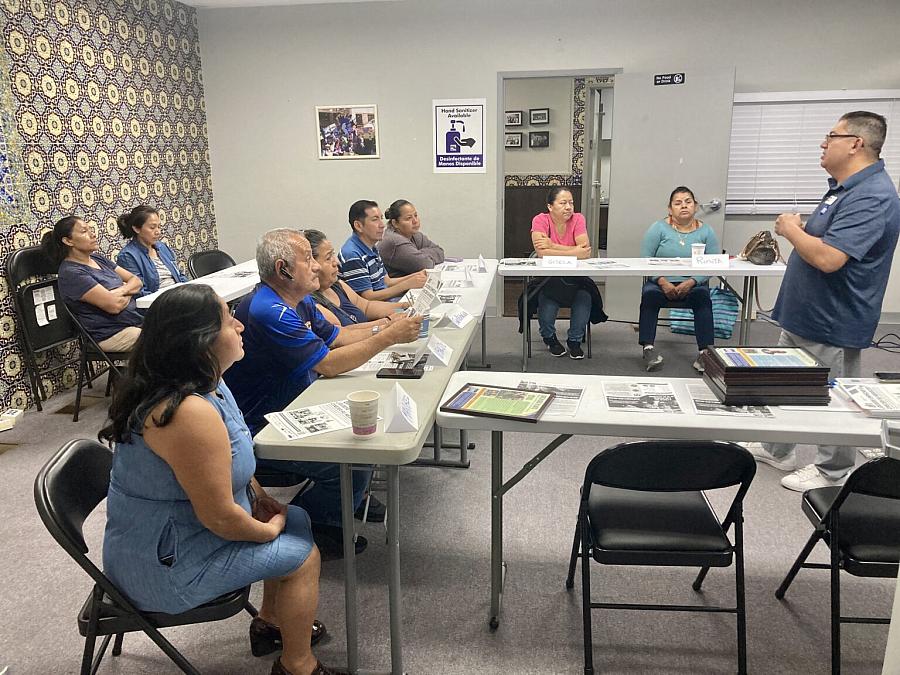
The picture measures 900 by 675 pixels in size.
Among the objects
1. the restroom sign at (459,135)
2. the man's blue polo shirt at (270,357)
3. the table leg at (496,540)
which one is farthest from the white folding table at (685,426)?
the restroom sign at (459,135)

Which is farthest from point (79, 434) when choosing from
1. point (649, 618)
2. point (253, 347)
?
point (649, 618)

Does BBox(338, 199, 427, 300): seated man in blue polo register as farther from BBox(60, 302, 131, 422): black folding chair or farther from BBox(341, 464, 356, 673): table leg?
BBox(341, 464, 356, 673): table leg

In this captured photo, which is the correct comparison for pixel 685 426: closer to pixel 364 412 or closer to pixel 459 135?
pixel 364 412

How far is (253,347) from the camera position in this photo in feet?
7.41

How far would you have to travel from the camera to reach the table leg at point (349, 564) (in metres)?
1.84

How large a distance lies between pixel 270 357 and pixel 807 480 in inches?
94.9

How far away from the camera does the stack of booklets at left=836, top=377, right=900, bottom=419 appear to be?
1.90 metres

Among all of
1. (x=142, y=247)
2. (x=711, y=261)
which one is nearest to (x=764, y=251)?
(x=711, y=261)

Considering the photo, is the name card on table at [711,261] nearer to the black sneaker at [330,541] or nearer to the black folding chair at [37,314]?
the black sneaker at [330,541]

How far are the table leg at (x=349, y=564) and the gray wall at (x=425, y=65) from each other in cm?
457

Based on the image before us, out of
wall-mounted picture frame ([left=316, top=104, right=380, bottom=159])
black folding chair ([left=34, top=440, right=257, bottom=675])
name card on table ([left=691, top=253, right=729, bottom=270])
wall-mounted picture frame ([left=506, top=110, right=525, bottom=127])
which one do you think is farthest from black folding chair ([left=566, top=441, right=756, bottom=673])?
wall-mounted picture frame ([left=506, top=110, right=525, bottom=127])

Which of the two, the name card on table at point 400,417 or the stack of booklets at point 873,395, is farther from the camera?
the stack of booklets at point 873,395

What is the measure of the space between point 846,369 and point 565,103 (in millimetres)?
Result: 5807

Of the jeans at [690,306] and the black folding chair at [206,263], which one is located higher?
the black folding chair at [206,263]
